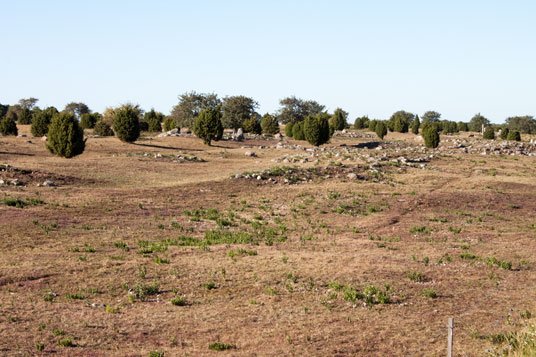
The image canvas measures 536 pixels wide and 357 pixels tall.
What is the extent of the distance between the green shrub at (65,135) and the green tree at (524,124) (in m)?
103

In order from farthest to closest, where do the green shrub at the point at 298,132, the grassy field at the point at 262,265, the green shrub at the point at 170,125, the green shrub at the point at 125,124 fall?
the green shrub at the point at 170,125 → the green shrub at the point at 298,132 → the green shrub at the point at 125,124 → the grassy field at the point at 262,265

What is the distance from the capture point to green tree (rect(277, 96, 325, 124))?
102 meters

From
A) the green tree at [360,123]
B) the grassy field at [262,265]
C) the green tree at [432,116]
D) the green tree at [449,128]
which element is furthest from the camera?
the green tree at [432,116]

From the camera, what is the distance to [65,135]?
40.6 metres

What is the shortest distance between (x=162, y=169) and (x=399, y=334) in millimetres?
30879

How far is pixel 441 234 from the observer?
20141mm

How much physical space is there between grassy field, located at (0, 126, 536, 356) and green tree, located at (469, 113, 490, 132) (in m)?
96.7

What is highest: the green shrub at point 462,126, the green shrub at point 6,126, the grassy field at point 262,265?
the green shrub at point 462,126

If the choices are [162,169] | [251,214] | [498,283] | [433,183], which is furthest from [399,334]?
→ [162,169]

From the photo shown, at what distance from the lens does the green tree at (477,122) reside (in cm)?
12231

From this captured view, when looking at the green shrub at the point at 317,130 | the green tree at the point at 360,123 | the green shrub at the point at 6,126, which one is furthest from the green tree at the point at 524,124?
the green shrub at the point at 6,126

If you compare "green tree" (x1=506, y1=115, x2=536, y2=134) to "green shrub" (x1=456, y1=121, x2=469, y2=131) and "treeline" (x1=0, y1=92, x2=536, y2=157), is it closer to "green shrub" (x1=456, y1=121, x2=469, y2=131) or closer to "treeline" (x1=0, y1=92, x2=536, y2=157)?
"treeline" (x1=0, y1=92, x2=536, y2=157)

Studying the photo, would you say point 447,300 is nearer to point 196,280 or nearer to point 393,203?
point 196,280

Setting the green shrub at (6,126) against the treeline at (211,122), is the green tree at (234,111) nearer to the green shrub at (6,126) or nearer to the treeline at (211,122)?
the treeline at (211,122)
